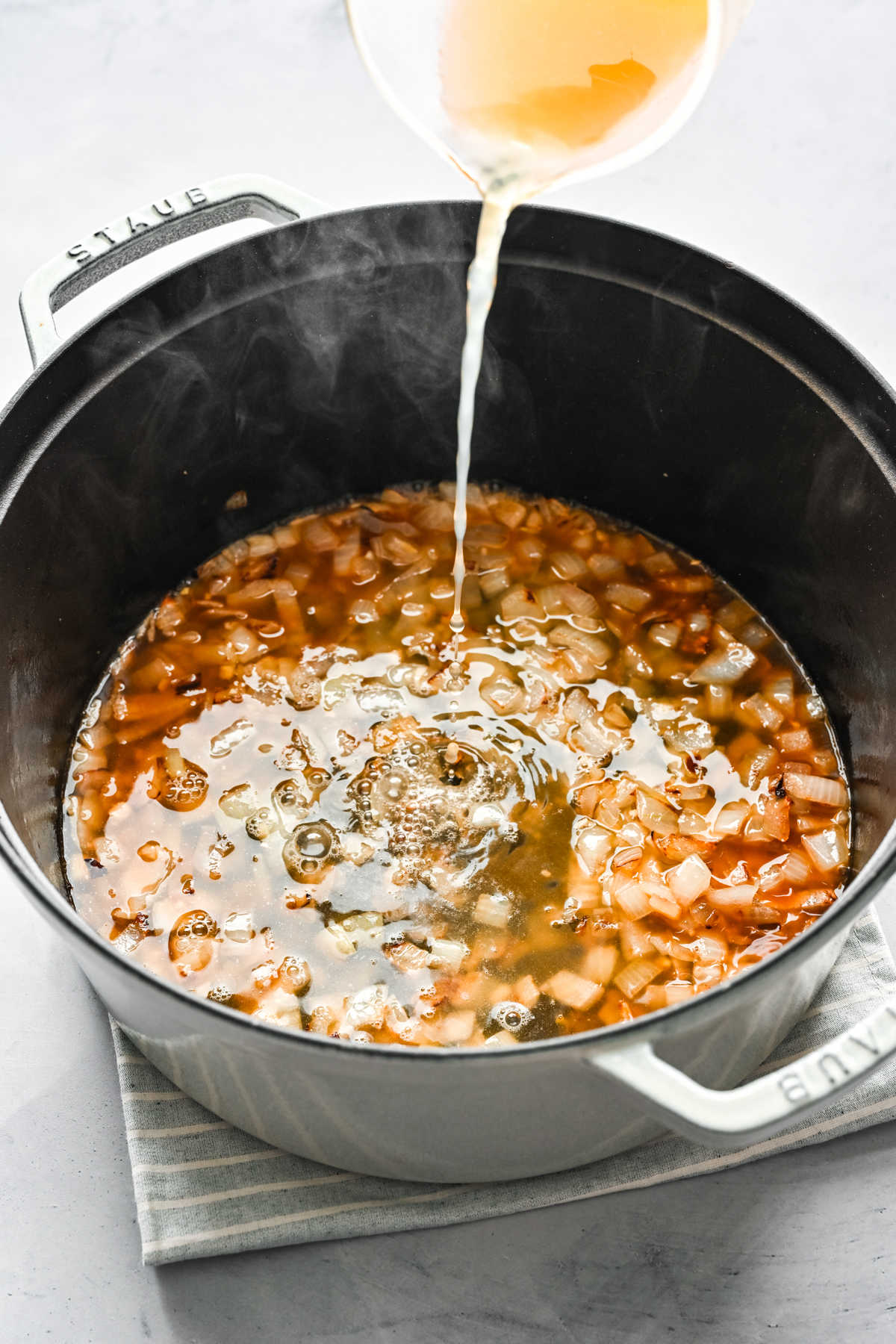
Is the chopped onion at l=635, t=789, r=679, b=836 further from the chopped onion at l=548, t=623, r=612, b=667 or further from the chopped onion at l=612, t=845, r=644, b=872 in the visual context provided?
the chopped onion at l=548, t=623, r=612, b=667

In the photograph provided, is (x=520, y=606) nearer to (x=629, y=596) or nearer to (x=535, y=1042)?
(x=629, y=596)

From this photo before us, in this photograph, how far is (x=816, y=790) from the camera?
1736 mm

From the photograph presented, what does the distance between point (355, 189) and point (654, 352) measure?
0.83m

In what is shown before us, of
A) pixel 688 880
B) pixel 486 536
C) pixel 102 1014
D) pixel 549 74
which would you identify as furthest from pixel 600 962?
pixel 549 74

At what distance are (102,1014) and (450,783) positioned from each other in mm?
509

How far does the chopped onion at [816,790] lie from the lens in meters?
1.73

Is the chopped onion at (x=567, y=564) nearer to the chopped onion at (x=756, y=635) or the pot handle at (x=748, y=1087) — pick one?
the chopped onion at (x=756, y=635)

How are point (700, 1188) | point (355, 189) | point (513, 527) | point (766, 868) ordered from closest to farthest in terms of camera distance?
point (700, 1188)
point (766, 868)
point (513, 527)
point (355, 189)

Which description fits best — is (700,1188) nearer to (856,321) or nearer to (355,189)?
(856,321)

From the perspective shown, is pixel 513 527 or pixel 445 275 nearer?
pixel 445 275

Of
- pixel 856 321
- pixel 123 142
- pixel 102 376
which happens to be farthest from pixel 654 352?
pixel 123 142

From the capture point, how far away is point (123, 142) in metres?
2.47

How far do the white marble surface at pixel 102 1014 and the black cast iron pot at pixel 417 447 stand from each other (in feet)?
0.46

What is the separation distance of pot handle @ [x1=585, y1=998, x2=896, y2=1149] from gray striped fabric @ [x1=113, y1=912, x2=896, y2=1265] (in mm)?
372
